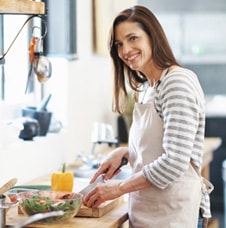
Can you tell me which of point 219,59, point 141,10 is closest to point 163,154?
point 141,10

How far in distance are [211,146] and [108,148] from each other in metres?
0.66

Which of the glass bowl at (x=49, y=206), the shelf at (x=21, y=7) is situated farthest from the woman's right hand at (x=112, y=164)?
the shelf at (x=21, y=7)

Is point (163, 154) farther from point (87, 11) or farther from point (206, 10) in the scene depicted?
point (206, 10)

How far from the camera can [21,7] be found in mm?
2561

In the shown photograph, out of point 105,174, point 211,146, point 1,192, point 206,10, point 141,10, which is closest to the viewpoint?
point 1,192

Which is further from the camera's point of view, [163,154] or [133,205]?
[133,205]

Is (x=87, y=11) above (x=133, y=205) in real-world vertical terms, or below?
above

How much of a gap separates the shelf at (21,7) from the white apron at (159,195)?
53 centimetres

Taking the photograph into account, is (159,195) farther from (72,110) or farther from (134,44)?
(72,110)

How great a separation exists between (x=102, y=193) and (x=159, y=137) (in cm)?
28

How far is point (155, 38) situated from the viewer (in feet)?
8.41

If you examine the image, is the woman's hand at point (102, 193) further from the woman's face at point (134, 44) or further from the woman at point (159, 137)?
the woman's face at point (134, 44)

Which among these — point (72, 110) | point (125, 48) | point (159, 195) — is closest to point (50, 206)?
point (159, 195)

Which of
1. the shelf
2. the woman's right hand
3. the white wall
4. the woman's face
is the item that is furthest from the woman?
the white wall
